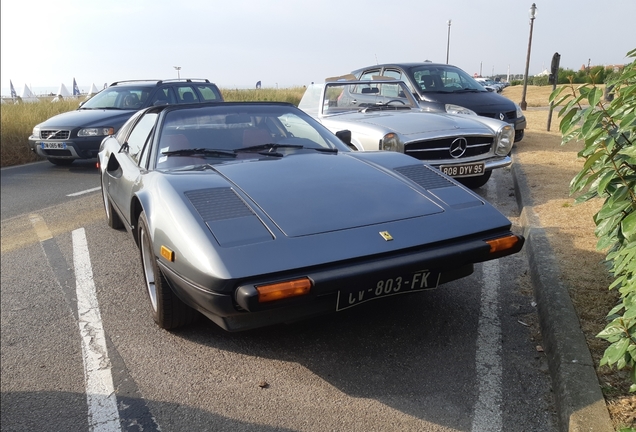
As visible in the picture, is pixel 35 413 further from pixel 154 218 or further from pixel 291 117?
pixel 291 117

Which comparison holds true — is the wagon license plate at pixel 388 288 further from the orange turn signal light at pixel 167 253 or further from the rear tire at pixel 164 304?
the rear tire at pixel 164 304

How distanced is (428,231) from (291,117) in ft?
6.30

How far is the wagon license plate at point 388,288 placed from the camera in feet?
8.50

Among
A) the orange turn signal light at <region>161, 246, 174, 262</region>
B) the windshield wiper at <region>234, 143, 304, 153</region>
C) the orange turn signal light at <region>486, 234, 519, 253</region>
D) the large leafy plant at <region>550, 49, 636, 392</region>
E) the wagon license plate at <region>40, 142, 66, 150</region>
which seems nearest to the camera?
the large leafy plant at <region>550, 49, 636, 392</region>

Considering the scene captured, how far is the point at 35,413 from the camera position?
103 inches

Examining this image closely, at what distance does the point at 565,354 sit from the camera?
266 cm

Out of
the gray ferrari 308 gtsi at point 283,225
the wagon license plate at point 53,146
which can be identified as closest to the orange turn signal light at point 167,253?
the gray ferrari 308 gtsi at point 283,225

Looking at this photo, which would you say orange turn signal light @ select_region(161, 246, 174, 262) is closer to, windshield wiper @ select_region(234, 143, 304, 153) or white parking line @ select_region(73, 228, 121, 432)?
white parking line @ select_region(73, 228, 121, 432)

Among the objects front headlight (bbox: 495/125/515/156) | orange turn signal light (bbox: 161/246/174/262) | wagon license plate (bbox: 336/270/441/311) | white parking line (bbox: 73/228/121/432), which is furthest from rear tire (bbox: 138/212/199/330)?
front headlight (bbox: 495/125/515/156)

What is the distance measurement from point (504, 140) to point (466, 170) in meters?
0.77

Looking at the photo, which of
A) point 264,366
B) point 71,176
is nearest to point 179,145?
point 264,366

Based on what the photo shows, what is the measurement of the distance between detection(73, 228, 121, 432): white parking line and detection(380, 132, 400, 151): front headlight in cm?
314

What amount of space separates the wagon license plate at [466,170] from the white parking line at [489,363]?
210 cm

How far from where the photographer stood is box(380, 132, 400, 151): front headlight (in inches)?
230
